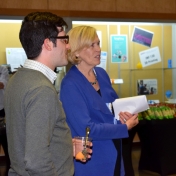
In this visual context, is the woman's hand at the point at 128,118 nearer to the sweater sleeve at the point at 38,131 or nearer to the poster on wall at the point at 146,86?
the sweater sleeve at the point at 38,131

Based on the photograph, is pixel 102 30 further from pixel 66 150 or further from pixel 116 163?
pixel 66 150

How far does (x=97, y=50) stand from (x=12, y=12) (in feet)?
7.66

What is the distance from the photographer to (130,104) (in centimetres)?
214

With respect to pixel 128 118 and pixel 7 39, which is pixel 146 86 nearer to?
pixel 7 39

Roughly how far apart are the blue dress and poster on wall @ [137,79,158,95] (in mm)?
3174

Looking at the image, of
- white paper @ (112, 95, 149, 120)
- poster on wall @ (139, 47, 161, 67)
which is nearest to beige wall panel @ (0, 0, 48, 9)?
poster on wall @ (139, 47, 161, 67)

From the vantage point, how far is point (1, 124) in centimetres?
325

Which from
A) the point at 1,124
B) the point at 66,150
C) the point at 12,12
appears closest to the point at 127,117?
the point at 66,150

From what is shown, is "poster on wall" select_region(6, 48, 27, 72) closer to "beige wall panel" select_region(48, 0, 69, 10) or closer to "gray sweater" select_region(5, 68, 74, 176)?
"beige wall panel" select_region(48, 0, 69, 10)

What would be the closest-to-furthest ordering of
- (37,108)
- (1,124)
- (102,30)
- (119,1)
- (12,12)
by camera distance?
(37,108) < (1,124) < (12,12) < (119,1) < (102,30)

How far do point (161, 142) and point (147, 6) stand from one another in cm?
186

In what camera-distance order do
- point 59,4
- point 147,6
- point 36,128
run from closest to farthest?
point 36,128
point 59,4
point 147,6

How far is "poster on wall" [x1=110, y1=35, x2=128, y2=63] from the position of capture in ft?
16.6

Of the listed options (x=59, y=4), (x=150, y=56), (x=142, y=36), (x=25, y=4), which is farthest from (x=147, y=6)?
(x=25, y=4)
